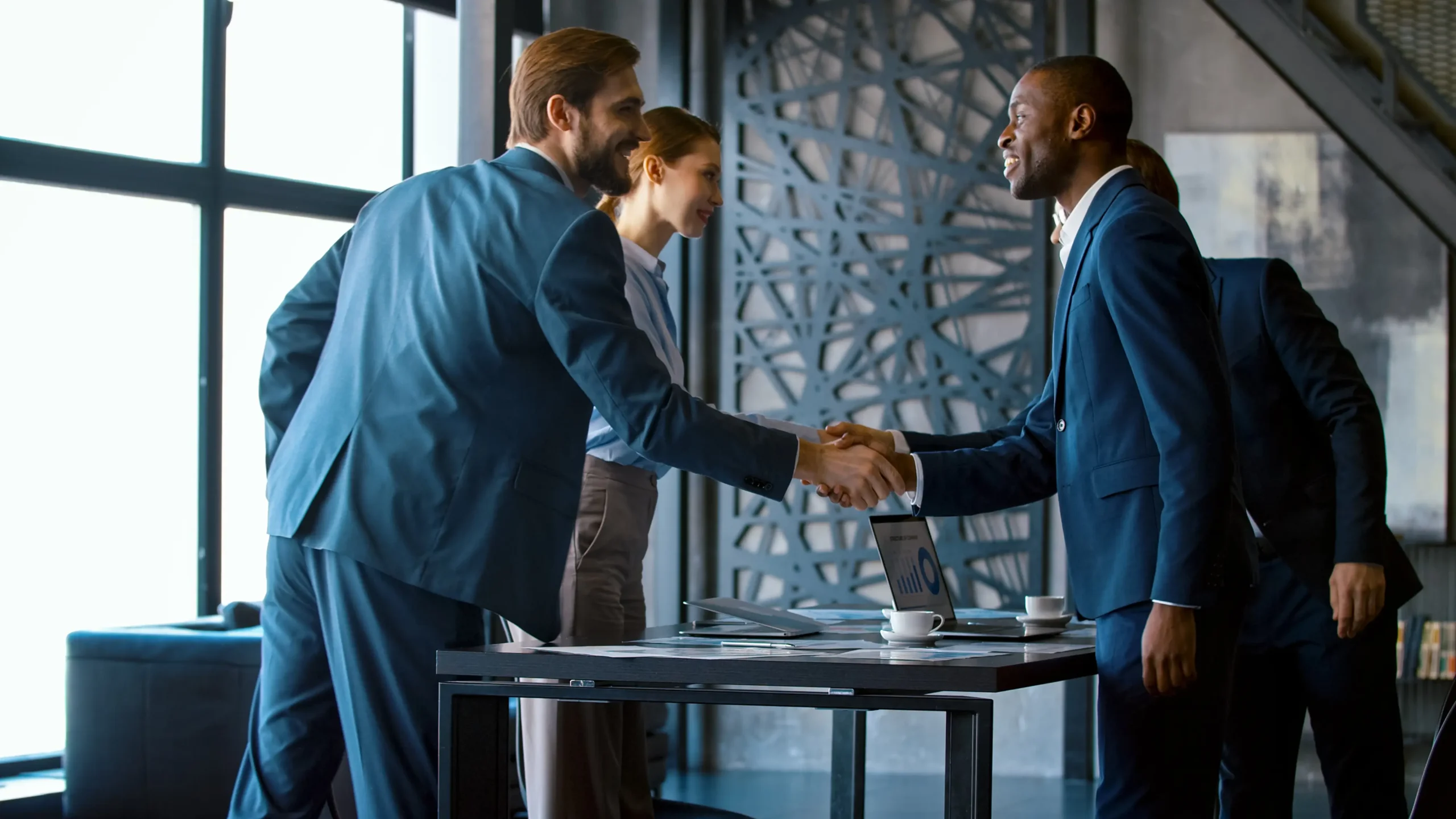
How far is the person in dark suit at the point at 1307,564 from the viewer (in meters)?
2.87

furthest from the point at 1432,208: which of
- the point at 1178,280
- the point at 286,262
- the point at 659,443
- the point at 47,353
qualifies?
the point at 47,353

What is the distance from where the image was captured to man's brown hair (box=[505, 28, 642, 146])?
2.59 meters

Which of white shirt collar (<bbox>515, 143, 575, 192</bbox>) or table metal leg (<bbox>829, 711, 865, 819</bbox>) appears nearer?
white shirt collar (<bbox>515, 143, 575, 192</bbox>)

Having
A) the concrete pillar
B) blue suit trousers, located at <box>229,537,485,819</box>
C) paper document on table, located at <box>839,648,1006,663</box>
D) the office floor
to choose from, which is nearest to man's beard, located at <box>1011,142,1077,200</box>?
paper document on table, located at <box>839,648,1006,663</box>

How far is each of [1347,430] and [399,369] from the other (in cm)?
181

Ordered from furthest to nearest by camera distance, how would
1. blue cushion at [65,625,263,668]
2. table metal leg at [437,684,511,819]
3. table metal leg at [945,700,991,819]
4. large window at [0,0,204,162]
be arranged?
large window at [0,0,204,162], blue cushion at [65,625,263,668], table metal leg at [437,684,511,819], table metal leg at [945,700,991,819]

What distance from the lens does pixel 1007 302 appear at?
6.21 metres

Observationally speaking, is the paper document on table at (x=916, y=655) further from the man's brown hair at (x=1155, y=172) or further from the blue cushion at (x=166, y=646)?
the blue cushion at (x=166, y=646)

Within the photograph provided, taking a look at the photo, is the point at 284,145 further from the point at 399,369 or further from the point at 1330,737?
the point at 1330,737

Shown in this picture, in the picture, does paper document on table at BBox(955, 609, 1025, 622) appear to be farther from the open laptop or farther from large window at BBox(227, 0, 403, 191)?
large window at BBox(227, 0, 403, 191)

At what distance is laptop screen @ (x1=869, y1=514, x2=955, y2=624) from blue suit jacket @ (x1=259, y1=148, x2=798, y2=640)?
13.0 inches

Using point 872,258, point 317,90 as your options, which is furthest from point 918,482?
point 317,90

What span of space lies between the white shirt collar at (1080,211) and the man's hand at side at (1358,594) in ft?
2.99

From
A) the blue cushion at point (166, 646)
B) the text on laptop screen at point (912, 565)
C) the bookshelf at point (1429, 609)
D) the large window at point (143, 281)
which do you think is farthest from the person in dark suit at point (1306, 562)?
the large window at point (143, 281)
